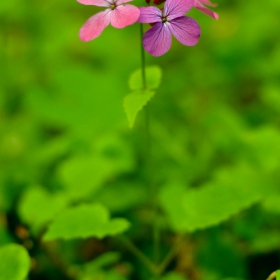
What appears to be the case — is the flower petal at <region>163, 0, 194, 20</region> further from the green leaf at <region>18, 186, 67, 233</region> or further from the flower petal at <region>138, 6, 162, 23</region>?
the green leaf at <region>18, 186, 67, 233</region>

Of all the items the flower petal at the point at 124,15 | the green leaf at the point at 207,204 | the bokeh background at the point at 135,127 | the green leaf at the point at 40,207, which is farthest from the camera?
the bokeh background at the point at 135,127

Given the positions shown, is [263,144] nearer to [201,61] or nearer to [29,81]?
[201,61]

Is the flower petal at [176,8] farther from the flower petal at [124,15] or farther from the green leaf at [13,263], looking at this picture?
the green leaf at [13,263]

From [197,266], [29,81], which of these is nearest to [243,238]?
[197,266]

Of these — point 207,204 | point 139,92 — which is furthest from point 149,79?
point 207,204

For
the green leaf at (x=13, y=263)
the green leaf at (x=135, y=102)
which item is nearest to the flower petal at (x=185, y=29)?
the green leaf at (x=135, y=102)

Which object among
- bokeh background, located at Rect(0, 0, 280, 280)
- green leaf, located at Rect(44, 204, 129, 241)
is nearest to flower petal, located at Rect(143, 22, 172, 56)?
green leaf, located at Rect(44, 204, 129, 241)

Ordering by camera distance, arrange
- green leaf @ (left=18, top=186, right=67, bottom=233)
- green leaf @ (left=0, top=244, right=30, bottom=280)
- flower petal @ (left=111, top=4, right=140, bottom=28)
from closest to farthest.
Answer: flower petal @ (left=111, top=4, right=140, bottom=28) < green leaf @ (left=0, top=244, right=30, bottom=280) < green leaf @ (left=18, top=186, right=67, bottom=233)
